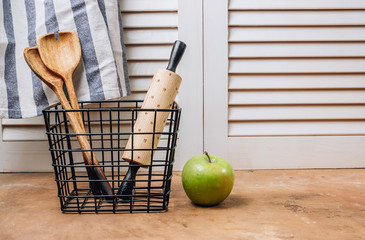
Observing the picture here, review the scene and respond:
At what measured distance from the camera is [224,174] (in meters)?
0.73

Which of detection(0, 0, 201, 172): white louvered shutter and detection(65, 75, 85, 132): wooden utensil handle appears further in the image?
detection(0, 0, 201, 172): white louvered shutter

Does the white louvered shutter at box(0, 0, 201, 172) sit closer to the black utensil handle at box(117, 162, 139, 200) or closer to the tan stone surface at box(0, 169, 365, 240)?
the tan stone surface at box(0, 169, 365, 240)

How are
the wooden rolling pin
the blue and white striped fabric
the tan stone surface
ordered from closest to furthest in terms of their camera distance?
the tan stone surface → the wooden rolling pin → the blue and white striped fabric

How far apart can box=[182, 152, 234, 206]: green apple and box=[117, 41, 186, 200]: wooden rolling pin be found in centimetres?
9

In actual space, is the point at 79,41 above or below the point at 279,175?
above

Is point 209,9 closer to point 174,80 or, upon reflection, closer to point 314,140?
point 174,80

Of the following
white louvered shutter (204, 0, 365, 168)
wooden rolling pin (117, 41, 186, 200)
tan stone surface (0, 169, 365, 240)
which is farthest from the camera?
white louvered shutter (204, 0, 365, 168)

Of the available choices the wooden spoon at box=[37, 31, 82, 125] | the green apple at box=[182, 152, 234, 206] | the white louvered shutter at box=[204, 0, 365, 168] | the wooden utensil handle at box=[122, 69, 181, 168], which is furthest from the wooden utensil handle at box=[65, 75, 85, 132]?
the white louvered shutter at box=[204, 0, 365, 168]

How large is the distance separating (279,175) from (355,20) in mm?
465

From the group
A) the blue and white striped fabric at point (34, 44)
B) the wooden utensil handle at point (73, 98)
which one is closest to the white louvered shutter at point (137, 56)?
the blue and white striped fabric at point (34, 44)

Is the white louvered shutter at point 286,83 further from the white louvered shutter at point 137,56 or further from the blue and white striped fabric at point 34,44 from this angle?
the blue and white striped fabric at point 34,44

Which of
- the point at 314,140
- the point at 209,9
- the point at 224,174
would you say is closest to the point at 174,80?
the point at 224,174

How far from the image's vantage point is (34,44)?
925 mm

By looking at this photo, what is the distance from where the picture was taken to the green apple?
723 mm
